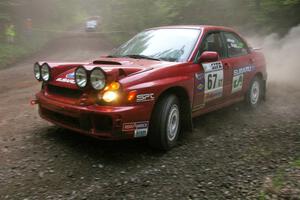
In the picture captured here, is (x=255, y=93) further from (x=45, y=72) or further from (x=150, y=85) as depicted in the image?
(x=45, y=72)

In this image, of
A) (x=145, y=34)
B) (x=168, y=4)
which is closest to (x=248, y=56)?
(x=145, y=34)

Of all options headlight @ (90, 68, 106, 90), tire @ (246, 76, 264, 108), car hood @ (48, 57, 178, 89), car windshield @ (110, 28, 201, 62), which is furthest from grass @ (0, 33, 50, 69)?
headlight @ (90, 68, 106, 90)

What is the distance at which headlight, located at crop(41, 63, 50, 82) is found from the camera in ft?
17.7

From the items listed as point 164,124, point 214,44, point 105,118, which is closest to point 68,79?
point 105,118

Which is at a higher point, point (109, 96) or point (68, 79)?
point (68, 79)

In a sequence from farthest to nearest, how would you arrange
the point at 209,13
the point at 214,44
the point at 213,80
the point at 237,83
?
the point at 209,13
the point at 237,83
the point at 214,44
the point at 213,80

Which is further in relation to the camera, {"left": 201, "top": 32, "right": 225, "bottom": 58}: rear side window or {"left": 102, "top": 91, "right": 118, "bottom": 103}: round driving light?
{"left": 201, "top": 32, "right": 225, "bottom": 58}: rear side window

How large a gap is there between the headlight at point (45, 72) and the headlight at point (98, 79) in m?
1.07

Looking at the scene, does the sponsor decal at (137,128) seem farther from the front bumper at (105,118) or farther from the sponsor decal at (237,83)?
the sponsor decal at (237,83)

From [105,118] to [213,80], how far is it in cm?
221

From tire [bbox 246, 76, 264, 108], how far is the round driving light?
12.1 ft

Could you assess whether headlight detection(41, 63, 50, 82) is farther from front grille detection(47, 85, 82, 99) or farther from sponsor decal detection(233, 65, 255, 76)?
sponsor decal detection(233, 65, 255, 76)

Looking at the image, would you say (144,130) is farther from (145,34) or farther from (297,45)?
(297,45)

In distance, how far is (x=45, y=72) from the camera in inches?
→ 215
